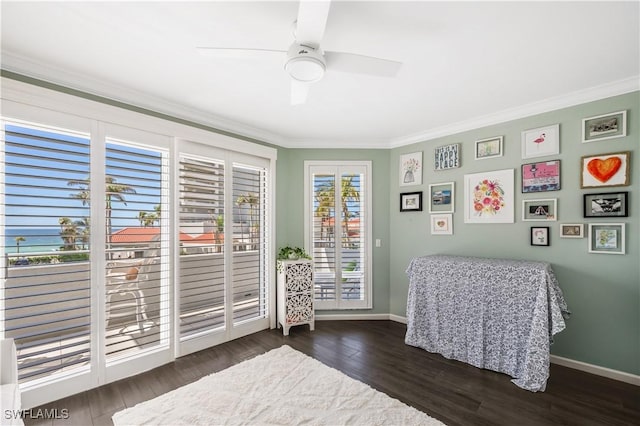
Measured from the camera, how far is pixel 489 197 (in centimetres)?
332

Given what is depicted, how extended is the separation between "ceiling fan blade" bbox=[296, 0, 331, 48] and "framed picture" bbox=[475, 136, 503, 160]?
2.56 meters

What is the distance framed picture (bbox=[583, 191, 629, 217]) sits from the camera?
8.33 feet

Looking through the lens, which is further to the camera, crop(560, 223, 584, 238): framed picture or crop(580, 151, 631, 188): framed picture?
crop(560, 223, 584, 238): framed picture

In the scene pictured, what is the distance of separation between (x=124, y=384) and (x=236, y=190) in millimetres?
2136

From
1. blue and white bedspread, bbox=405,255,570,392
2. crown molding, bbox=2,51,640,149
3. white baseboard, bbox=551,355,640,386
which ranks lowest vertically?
white baseboard, bbox=551,355,640,386

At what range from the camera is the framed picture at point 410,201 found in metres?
3.94

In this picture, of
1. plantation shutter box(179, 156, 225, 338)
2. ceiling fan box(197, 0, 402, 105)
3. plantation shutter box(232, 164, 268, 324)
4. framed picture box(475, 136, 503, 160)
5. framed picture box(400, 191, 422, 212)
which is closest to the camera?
ceiling fan box(197, 0, 402, 105)

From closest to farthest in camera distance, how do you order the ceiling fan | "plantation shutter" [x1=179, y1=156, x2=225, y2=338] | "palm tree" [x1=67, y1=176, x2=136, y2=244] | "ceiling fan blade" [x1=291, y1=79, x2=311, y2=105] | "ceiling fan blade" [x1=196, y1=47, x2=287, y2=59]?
the ceiling fan → "ceiling fan blade" [x1=196, y1=47, x2=287, y2=59] → "ceiling fan blade" [x1=291, y1=79, x2=311, y2=105] → "palm tree" [x1=67, y1=176, x2=136, y2=244] → "plantation shutter" [x1=179, y1=156, x2=225, y2=338]

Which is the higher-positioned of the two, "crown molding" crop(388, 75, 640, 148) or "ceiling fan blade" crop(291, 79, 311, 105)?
"crown molding" crop(388, 75, 640, 148)

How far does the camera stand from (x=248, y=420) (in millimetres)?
2078

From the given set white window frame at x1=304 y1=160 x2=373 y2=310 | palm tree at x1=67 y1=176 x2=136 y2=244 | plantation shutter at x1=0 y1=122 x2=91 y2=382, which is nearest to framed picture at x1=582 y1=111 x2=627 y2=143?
white window frame at x1=304 y1=160 x2=373 y2=310

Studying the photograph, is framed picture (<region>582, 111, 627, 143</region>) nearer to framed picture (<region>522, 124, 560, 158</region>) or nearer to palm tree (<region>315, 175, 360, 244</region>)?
framed picture (<region>522, 124, 560, 158</region>)

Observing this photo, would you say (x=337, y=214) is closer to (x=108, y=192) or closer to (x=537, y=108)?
(x=537, y=108)

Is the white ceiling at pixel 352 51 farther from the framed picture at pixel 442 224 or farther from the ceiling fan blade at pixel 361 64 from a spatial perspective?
the framed picture at pixel 442 224
